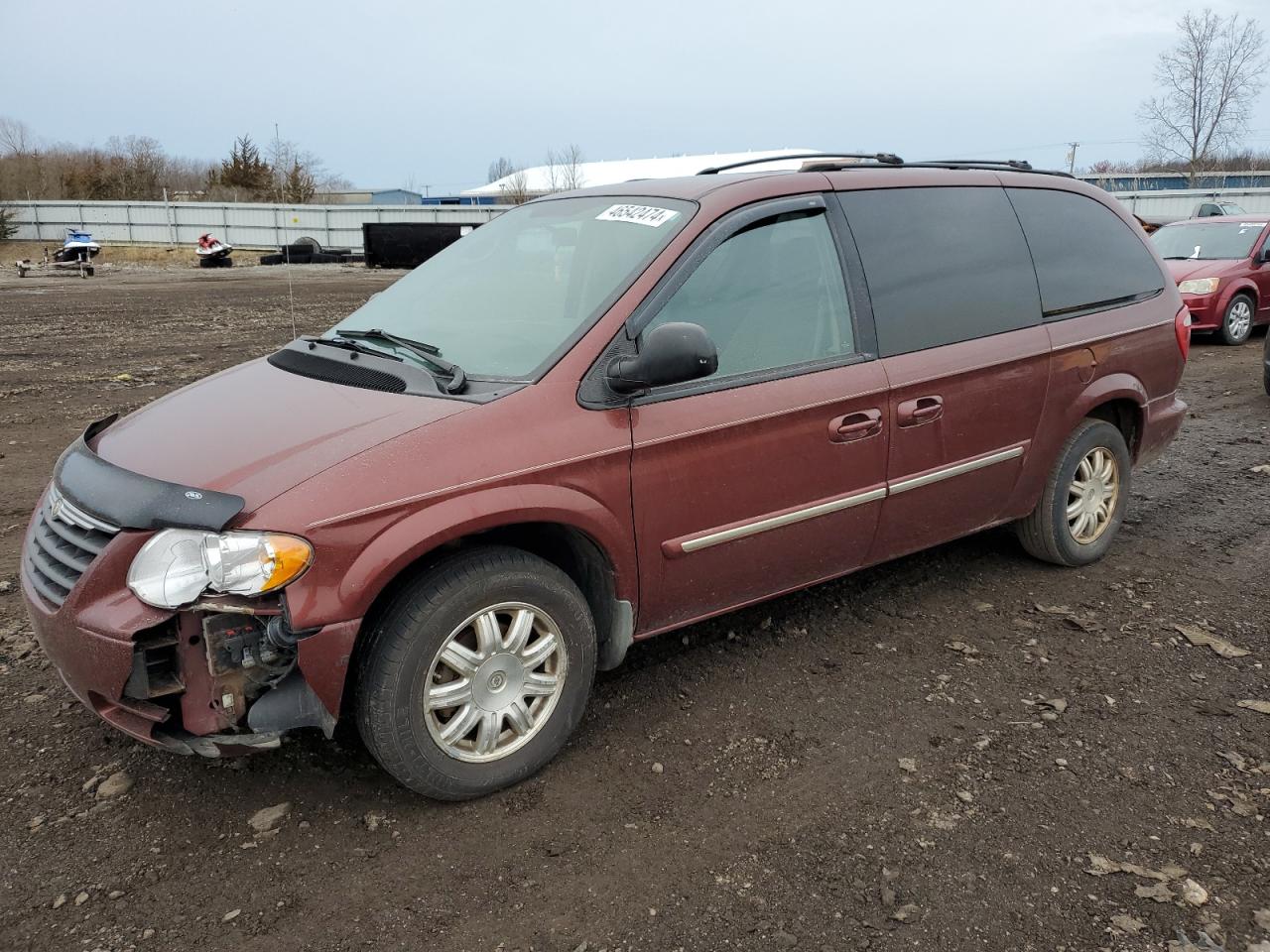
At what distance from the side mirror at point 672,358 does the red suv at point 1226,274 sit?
37.7ft

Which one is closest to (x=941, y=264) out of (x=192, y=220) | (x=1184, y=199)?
(x=1184, y=199)

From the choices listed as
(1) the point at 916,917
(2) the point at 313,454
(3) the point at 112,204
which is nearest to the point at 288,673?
(2) the point at 313,454

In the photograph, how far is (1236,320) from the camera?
13.0 metres

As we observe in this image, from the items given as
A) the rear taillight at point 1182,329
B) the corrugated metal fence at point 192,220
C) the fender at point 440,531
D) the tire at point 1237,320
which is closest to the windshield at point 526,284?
the fender at point 440,531

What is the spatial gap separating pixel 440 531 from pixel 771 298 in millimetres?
1572

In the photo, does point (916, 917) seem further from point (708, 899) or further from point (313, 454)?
point (313, 454)

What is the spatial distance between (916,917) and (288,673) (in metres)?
1.85

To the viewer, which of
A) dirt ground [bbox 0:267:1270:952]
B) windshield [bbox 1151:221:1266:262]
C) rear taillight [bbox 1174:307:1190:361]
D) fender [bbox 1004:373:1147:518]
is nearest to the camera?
dirt ground [bbox 0:267:1270:952]

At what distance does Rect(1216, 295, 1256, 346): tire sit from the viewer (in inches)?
505

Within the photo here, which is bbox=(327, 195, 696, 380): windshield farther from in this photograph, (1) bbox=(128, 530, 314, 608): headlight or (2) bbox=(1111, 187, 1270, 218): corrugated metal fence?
(2) bbox=(1111, 187, 1270, 218): corrugated metal fence

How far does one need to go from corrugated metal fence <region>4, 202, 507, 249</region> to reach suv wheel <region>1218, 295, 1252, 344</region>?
3456 centimetres

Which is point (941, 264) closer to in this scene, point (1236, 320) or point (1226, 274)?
point (1226, 274)

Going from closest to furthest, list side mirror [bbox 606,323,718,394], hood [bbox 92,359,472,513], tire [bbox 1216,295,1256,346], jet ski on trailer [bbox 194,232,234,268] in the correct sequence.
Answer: hood [bbox 92,359,472,513]
side mirror [bbox 606,323,718,394]
tire [bbox 1216,295,1256,346]
jet ski on trailer [bbox 194,232,234,268]

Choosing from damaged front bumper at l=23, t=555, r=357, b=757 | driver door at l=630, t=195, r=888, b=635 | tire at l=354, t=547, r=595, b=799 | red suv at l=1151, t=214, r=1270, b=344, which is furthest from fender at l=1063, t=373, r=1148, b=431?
red suv at l=1151, t=214, r=1270, b=344
